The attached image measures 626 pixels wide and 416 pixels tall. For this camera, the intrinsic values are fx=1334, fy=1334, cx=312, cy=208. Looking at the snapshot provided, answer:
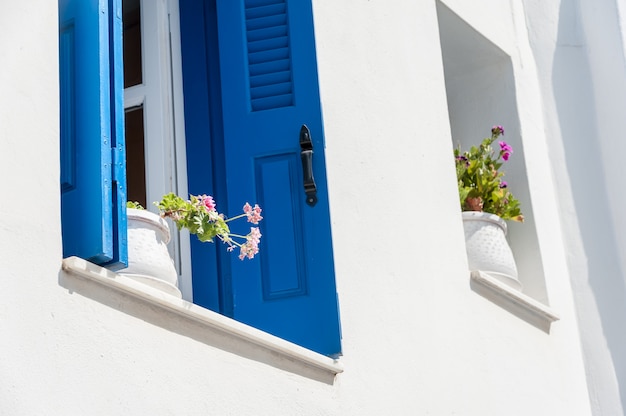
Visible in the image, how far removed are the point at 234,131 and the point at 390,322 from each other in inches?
39.0

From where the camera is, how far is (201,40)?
5797 mm

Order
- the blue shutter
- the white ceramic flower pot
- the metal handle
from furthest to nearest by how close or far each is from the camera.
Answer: the metal handle → the blue shutter → the white ceramic flower pot

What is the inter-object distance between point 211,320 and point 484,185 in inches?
104

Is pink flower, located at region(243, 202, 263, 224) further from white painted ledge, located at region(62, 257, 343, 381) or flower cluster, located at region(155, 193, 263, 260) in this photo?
white painted ledge, located at region(62, 257, 343, 381)

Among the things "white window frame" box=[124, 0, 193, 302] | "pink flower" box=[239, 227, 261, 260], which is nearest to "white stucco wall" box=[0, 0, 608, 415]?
"pink flower" box=[239, 227, 261, 260]

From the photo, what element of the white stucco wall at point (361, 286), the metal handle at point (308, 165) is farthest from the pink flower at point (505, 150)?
the metal handle at point (308, 165)

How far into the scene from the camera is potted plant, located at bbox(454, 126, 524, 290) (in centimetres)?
641

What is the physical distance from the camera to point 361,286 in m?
5.31

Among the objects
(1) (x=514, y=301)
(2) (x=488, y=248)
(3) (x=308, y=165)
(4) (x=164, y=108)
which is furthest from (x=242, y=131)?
(1) (x=514, y=301)

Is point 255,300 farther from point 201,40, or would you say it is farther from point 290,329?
point 201,40

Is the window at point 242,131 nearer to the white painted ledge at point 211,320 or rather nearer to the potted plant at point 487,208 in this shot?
the white painted ledge at point 211,320

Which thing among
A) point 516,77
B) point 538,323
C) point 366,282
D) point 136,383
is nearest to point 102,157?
point 136,383

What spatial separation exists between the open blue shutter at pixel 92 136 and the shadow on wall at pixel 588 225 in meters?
3.54

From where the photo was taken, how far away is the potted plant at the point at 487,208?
6.41 m
